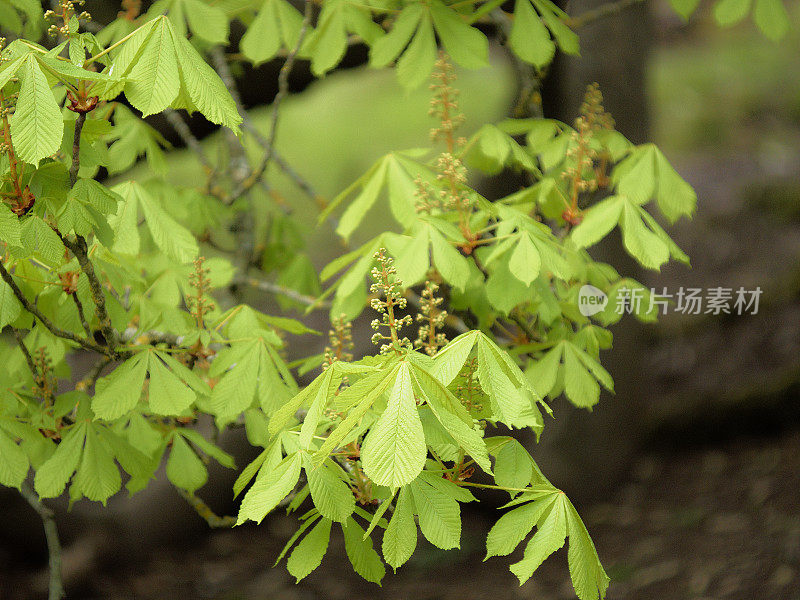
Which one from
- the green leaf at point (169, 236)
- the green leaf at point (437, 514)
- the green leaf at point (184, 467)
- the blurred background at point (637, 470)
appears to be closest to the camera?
the green leaf at point (437, 514)

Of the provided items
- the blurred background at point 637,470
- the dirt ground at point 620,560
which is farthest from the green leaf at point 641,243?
the dirt ground at point 620,560

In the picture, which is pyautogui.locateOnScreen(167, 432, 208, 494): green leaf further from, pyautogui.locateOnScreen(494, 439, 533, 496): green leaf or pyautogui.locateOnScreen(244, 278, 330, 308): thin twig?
pyautogui.locateOnScreen(494, 439, 533, 496): green leaf

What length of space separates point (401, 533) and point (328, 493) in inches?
3.6

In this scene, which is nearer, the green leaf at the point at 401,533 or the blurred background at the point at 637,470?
the green leaf at the point at 401,533

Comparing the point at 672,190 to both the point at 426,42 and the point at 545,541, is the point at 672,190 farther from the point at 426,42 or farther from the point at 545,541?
the point at 545,541

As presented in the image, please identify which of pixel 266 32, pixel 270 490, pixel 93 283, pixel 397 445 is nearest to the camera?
pixel 397 445

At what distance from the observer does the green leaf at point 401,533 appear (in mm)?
811

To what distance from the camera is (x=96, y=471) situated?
1127 millimetres

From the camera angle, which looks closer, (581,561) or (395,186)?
(581,561)

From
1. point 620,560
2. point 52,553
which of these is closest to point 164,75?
point 52,553

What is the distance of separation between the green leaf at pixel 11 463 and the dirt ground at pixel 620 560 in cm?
176

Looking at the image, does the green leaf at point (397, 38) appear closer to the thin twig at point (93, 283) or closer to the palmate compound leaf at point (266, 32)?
the palmate compound leaf at point (266, 32)

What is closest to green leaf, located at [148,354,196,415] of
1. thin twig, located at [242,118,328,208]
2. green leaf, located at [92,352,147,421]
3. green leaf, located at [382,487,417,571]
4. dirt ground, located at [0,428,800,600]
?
green leaf, located at [92,352,147,421]

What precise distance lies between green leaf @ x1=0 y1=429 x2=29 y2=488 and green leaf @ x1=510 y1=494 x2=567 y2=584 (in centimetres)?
70
